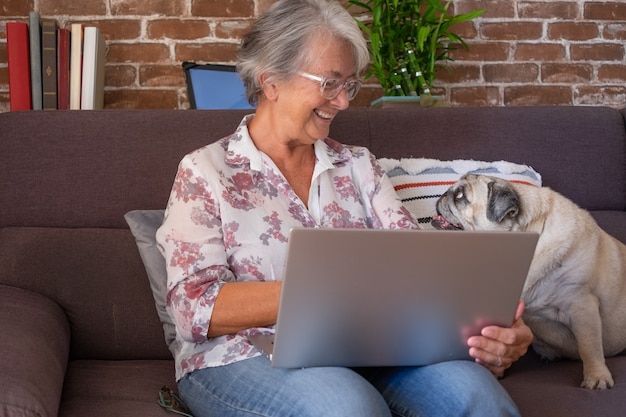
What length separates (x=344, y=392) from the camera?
1.41 m

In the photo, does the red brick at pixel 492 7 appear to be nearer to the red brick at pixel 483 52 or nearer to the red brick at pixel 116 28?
the red brick at pixel 483 52

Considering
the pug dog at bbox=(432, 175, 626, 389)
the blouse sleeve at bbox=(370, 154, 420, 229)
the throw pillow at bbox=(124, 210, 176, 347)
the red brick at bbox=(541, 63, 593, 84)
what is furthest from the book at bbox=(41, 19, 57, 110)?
the red brick at bbox=(541, 63, 593, 84)

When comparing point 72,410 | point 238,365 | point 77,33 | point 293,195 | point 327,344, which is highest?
point 77,33

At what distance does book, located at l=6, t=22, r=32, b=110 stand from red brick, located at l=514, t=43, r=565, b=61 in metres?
1.75

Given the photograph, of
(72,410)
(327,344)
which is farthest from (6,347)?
(327,344)

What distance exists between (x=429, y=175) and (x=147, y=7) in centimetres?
127

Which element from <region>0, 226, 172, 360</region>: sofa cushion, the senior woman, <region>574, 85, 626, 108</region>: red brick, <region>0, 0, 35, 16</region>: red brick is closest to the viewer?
the senior woman

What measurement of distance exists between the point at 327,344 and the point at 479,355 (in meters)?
0.30

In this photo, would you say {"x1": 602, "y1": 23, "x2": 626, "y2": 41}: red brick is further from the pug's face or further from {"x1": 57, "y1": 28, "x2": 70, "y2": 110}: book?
{"x1": 57, "y1": 28, "x2": 70, "y2": 110}: book

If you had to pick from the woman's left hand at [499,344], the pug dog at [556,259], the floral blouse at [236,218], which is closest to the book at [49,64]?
the floral blouse at [236,218]

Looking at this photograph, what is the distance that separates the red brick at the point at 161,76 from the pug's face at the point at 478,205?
3.93 feet

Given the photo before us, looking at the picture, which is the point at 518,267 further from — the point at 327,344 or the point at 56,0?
the point at 56,0

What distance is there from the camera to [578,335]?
6.74ft

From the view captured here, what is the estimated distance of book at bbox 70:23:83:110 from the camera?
264 centimetres
